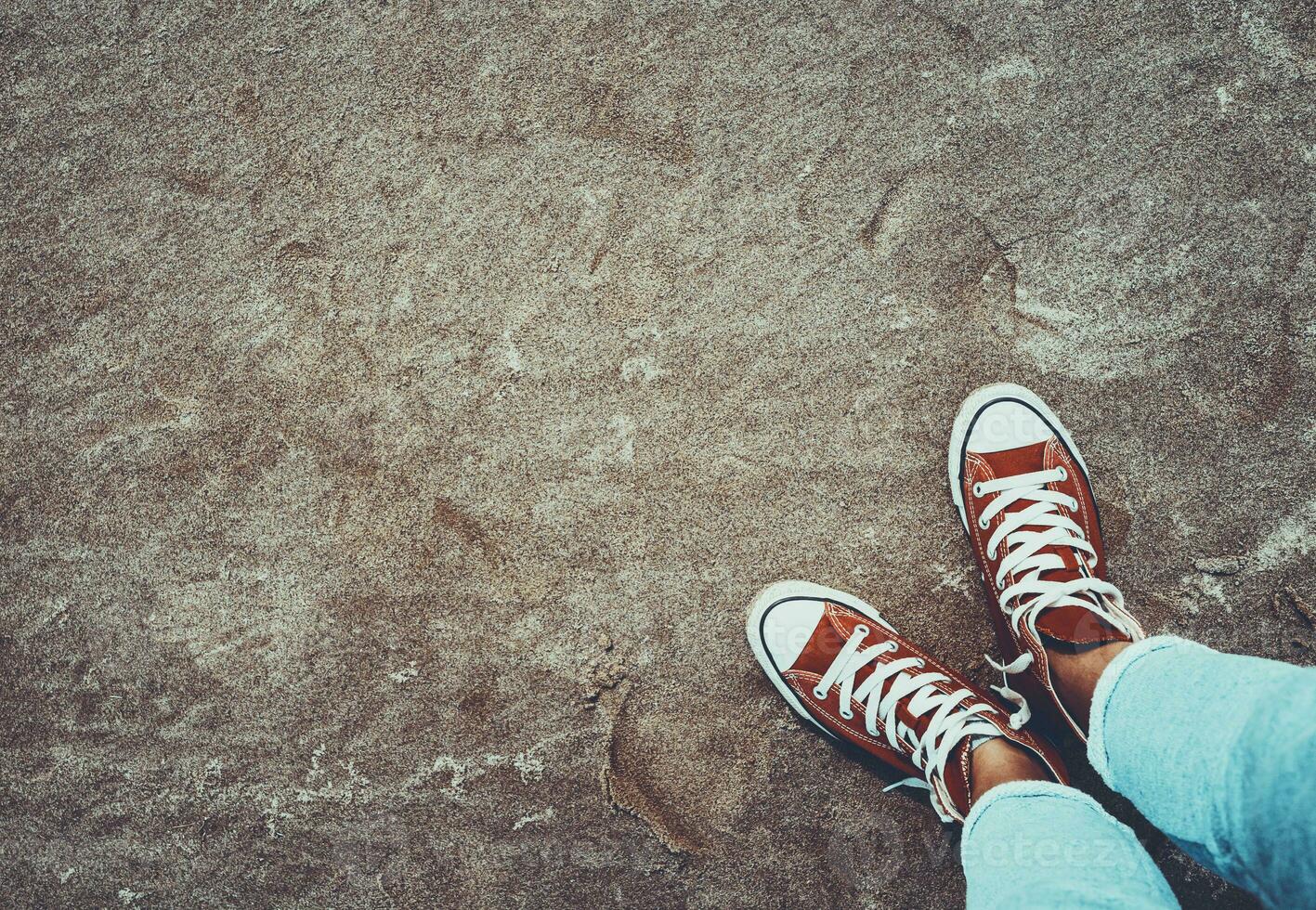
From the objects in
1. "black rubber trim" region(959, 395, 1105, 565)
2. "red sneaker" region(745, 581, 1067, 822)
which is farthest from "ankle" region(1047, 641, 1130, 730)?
"black rubber trim" region(959, 395, 1105, 565)

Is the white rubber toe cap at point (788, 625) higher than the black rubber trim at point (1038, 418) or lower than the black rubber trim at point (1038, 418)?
lower

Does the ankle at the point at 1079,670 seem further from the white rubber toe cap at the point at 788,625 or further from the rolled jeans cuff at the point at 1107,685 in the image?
the white rubber toe cap at the point at 788,625

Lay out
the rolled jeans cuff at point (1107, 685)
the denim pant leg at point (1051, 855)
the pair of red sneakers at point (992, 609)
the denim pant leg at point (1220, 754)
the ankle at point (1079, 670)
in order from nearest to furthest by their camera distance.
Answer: the denim pant leg at point (1220, 754) → the denim pant leg at point (1051, 855) → the rolled jeans cuff at point (1107, 685) → the ankle at point (1079, 670) → the pair of red sneakers at point (992, 609)

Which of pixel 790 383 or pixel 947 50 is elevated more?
pixel 947 50

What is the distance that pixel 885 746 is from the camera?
1.38m

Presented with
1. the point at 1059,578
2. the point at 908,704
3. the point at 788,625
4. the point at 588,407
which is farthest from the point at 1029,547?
the point at 588,407

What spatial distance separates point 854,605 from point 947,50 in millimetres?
1115

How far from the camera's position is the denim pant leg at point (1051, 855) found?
3.18 feet

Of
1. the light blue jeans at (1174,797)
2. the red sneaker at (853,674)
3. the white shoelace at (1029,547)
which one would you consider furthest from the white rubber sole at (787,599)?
the light blue jeans at (1174,797)

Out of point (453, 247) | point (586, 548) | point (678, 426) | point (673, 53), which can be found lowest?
point (586, 548)

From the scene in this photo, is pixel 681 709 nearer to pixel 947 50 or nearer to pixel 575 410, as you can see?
pixel 575 410

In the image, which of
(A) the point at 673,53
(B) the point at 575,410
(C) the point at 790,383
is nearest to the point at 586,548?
(B) the point at 575,410

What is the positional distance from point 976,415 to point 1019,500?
7.3 inches

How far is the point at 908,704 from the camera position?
53.1 inches
